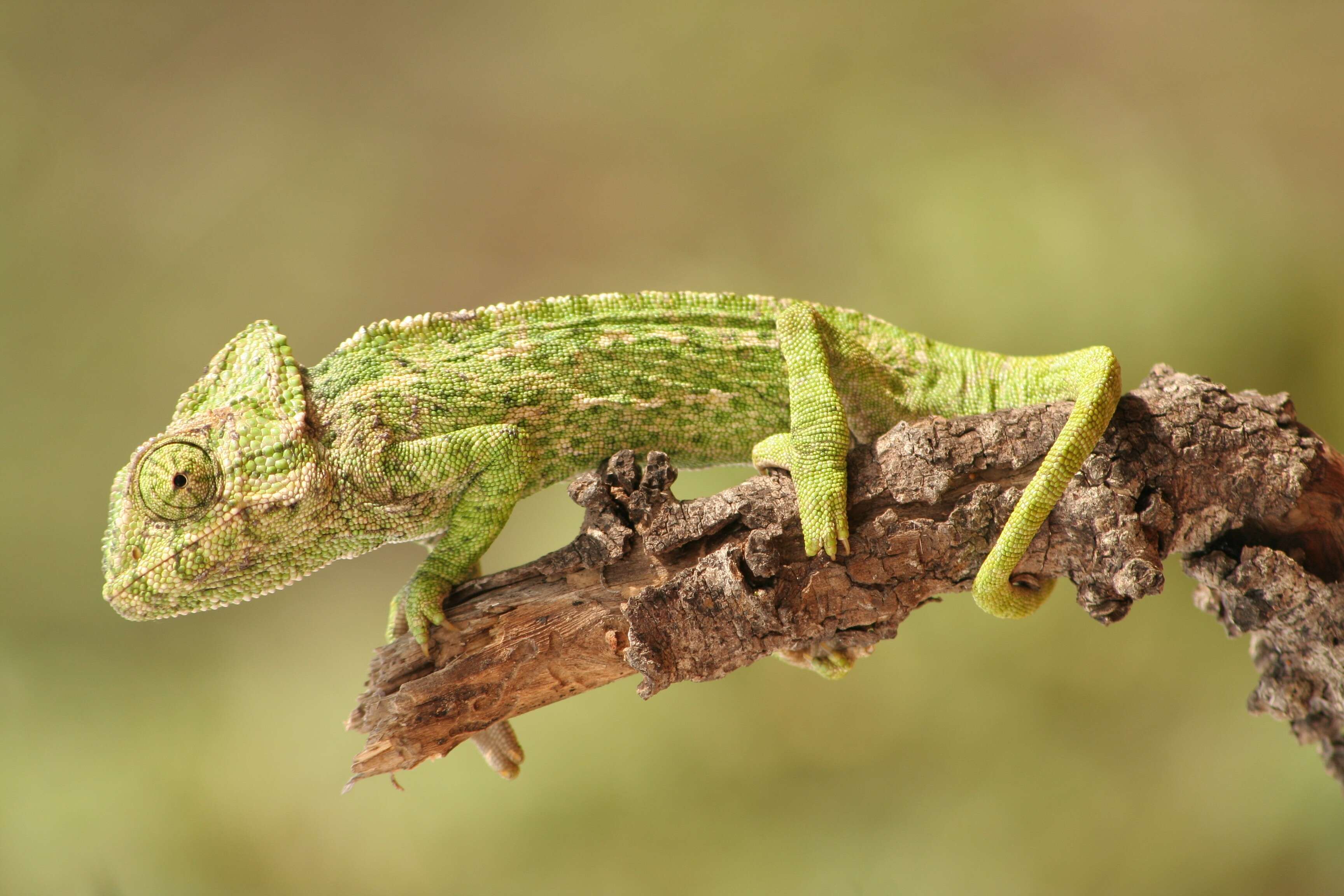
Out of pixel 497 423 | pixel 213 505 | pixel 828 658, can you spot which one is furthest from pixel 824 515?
pixel 213 505

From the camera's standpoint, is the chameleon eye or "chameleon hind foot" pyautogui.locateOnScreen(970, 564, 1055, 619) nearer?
"chameleon hind foot" pyautogui.locateOnScreen(970, 564, 1055, 619)

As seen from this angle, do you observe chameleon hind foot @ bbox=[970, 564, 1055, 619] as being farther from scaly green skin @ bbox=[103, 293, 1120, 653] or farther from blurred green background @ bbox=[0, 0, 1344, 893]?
blurred green background @ bbox=[0, 0, 1344, 893]

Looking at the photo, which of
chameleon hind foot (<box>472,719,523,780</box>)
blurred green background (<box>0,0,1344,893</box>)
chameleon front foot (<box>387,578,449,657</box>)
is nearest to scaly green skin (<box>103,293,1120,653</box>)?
chameleon front foot (<box>387,578,449,657</box>)

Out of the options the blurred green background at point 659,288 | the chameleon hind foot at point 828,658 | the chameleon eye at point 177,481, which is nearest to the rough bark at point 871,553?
the chameleon hind foot at point 828,658

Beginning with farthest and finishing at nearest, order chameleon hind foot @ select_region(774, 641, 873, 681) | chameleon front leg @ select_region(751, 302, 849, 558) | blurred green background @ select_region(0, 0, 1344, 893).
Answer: blurred green background @ select_region(0, 0, 1344, 893) → chameleon hind foot @ select_region(774, 641, 873, 681) → chameleon front leg @ select_region(751, 302, 849, 558)

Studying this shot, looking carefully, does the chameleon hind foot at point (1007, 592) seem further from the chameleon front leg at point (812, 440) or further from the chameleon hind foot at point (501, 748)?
the chameleon hind foot at point (501, 748)
